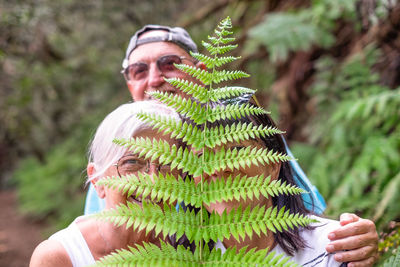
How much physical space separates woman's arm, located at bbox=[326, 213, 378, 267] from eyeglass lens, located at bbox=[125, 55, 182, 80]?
1.65 m

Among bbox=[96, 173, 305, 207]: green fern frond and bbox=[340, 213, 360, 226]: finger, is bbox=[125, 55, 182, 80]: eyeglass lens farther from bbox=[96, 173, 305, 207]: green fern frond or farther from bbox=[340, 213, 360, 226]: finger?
bbox=[340, 213, 360, 226]: finger

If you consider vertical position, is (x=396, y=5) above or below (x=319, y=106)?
above

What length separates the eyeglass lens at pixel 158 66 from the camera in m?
2.60

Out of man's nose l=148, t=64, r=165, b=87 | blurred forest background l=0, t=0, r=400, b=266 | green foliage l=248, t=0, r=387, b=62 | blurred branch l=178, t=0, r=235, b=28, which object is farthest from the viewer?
blurred branch l=178, t=0, r=235, b=28

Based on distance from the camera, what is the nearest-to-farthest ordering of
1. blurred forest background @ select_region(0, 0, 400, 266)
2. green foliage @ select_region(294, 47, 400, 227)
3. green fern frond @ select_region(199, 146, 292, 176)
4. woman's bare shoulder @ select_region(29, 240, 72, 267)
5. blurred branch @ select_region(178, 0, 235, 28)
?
green fern frond @ select_region(199, 146, 292, 176) → woman's bare shoulder @ select_region(29, 240, 72, 267) → green foliage @ select_region(294, 47, 400, 227) → blurred forest background @ select_region(0, 0, 400, 266) → blurred branch @ select_region(178, 0, 235, 28)

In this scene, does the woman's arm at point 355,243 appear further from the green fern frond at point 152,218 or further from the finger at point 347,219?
the green fern frond at point 152,218

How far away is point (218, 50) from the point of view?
52.0 inches

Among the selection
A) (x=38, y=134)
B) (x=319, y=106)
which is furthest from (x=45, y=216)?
(x=319, y=106)

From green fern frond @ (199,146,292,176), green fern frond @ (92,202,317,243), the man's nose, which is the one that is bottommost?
green fern frond @ (92,202,317,243)

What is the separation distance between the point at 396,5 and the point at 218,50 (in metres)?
3.14

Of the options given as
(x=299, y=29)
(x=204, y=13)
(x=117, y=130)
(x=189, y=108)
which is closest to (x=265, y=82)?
(x=204, y=13)

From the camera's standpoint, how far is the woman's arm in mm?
1356

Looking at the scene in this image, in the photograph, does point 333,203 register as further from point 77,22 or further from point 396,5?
point 77,22

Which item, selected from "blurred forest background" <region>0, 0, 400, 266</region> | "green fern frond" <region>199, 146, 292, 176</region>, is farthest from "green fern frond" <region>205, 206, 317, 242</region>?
"blurred forest background" <region>0, 0, 400, 266</region>
